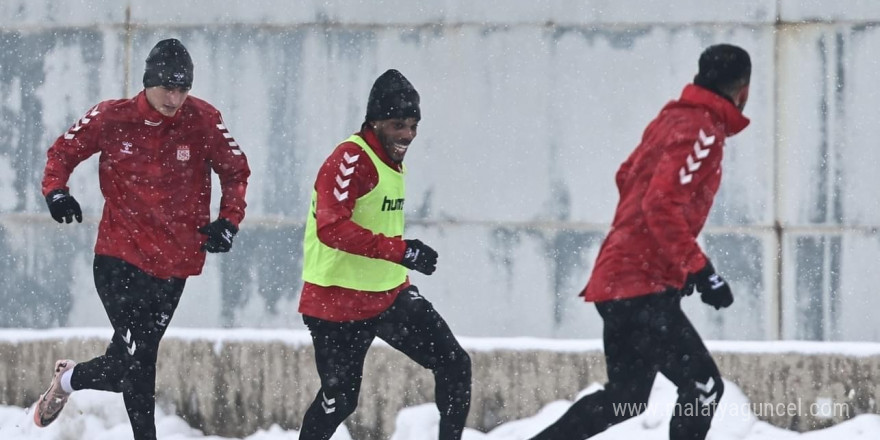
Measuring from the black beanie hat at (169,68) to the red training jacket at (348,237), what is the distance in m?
1.05

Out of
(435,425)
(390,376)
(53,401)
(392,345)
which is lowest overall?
(435,425)

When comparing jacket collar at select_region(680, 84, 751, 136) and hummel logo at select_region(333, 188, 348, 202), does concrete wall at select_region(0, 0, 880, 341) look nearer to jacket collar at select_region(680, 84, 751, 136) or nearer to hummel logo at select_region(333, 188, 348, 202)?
hummel logo at select_region(333, 188, 348, 202)

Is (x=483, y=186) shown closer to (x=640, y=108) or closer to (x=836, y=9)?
(x=640, y=108)

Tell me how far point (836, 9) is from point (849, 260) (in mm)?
1333

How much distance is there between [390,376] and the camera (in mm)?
8523

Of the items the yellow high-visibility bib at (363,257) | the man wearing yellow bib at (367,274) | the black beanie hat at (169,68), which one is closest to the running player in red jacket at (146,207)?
the black beanie hat at (169,68)

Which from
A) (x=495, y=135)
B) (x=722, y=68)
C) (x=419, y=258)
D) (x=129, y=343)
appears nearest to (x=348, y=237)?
(x=419, y=258)

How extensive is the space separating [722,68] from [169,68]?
2613mm

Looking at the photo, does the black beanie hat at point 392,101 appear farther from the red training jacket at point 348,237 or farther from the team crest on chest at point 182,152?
the team crest on chest at point 182,152

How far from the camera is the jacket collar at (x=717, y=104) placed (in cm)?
611

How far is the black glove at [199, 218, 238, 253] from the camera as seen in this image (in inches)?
289

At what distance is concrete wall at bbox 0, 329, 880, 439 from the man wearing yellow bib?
158 centimetres

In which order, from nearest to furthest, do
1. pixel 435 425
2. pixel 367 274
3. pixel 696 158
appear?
pixel 696 158 < pixel 367 274 < pixel 435 425

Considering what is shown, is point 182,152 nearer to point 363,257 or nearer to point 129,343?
point 129,343
